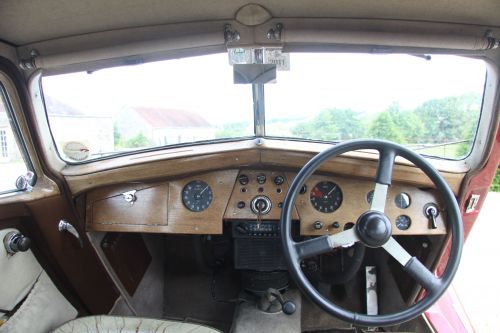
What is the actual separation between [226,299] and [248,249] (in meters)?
0.66

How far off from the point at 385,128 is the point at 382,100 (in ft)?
0.51

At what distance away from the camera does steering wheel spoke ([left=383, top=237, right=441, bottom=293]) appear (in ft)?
5.24

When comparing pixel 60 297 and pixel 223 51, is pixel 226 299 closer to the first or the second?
pixel 60 297

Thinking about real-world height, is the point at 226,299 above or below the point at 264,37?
below

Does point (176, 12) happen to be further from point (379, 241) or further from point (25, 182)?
point (379, 241)

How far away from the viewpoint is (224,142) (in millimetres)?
2223

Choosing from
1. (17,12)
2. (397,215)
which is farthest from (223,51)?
(397,215)

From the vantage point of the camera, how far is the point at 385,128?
2.18 meters

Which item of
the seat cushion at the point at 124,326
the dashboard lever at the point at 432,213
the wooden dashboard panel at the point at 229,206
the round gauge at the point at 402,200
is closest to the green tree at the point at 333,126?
the wooden dashboard panel at the point at 229,206

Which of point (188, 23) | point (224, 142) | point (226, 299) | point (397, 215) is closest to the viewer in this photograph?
point (188, 23)

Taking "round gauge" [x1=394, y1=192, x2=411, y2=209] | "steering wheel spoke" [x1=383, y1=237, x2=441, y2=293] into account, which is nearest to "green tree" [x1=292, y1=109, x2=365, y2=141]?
"round gauge" [x1=394, y1=192, x2=411, y2=209]

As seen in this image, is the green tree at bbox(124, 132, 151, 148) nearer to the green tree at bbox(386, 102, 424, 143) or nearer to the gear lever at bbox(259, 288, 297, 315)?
the gear lever at bbox(259, 288, 297, 315)

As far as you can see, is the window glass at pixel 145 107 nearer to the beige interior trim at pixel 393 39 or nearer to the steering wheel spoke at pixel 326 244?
the beige interior trim at pixel 393 39

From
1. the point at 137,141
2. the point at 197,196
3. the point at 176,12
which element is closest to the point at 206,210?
the point at 197,196
